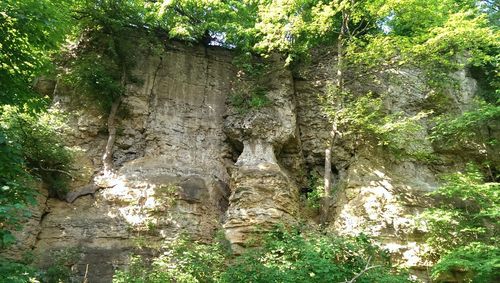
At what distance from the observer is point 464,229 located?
973 cm

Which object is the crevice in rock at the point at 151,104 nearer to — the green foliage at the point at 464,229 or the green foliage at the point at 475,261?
the green foliage at the point at 464,229

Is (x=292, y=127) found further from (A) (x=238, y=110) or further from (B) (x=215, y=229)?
(B) (x=215, y=229)

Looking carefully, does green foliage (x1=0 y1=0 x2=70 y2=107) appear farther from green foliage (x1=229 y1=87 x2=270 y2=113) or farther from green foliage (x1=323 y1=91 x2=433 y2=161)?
green foliage (x1=323 y1=91 x2=433 y2=161)

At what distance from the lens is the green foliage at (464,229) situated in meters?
9.11

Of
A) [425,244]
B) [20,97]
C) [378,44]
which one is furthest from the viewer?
[378,44]

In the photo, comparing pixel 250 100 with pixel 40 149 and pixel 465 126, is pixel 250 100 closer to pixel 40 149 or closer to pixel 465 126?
pixel 40 149

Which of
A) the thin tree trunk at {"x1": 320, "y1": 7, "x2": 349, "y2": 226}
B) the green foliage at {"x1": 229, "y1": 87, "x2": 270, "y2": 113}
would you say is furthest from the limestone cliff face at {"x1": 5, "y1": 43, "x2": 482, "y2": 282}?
the thin tree trunk at {"x1": 320, "y1": 7, "x2": 349, "y2": 226}

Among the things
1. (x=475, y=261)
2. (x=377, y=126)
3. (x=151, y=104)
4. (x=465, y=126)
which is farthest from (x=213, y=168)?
(x=465, y=126)

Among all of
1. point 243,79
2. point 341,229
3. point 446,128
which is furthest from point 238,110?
point 446,128

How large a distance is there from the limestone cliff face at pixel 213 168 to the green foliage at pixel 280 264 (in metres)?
1.53

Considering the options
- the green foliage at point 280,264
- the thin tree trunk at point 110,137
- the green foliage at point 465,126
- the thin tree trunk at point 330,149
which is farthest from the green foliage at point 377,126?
the thin tree trunk at point 110,137

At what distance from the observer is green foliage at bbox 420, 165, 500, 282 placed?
359 inches

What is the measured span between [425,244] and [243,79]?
7.85 meters

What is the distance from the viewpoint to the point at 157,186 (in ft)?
36.2
